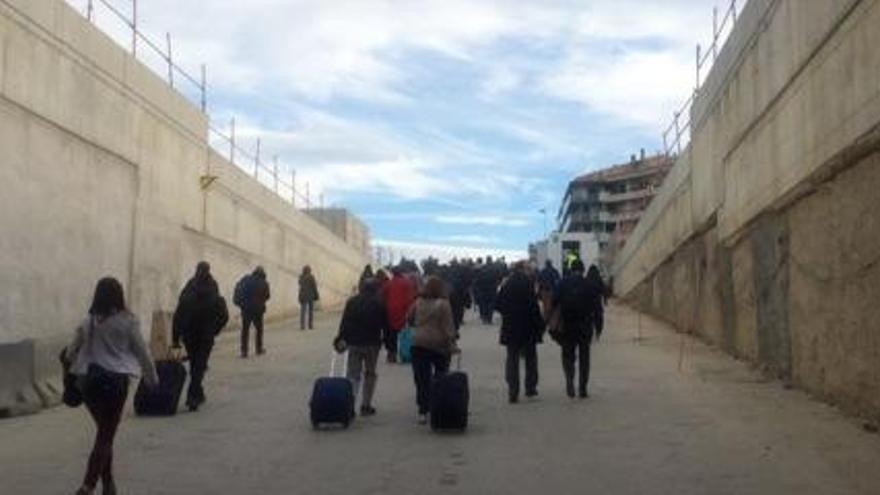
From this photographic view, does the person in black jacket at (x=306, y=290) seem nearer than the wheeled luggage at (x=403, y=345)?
No

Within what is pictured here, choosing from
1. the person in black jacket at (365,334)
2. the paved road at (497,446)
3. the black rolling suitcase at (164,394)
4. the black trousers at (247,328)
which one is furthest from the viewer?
the black trousers at (247,328)

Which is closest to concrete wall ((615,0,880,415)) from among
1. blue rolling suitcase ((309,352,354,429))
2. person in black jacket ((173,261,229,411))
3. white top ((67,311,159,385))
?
blue rolling suitcase ((309,352,354,429))

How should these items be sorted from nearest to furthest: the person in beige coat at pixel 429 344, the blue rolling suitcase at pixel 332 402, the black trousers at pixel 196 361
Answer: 1. the blue rolling suitcase at pixel 332 402
2. the person in beige coat at pixel 429 344
3. the black trousers at pixel 196 361

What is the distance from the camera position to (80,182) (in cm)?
1858

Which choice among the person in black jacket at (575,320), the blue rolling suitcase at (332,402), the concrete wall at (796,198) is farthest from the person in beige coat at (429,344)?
the concrete wall at (796,198)

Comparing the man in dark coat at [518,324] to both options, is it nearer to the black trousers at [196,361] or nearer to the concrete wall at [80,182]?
the black trousers at [196,361]

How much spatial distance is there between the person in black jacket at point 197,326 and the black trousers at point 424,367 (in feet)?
9.40

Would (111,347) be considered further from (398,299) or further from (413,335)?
(398,299)

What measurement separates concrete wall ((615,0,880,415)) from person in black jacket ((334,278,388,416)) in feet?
15.7

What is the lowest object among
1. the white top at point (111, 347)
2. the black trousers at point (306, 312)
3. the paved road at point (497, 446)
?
the paved road at point (497, 446)

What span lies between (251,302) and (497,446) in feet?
38.5

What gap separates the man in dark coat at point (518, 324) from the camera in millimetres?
15516

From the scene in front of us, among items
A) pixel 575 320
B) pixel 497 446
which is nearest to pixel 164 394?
pixel 497 446

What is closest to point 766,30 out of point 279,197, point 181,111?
point 181,111
